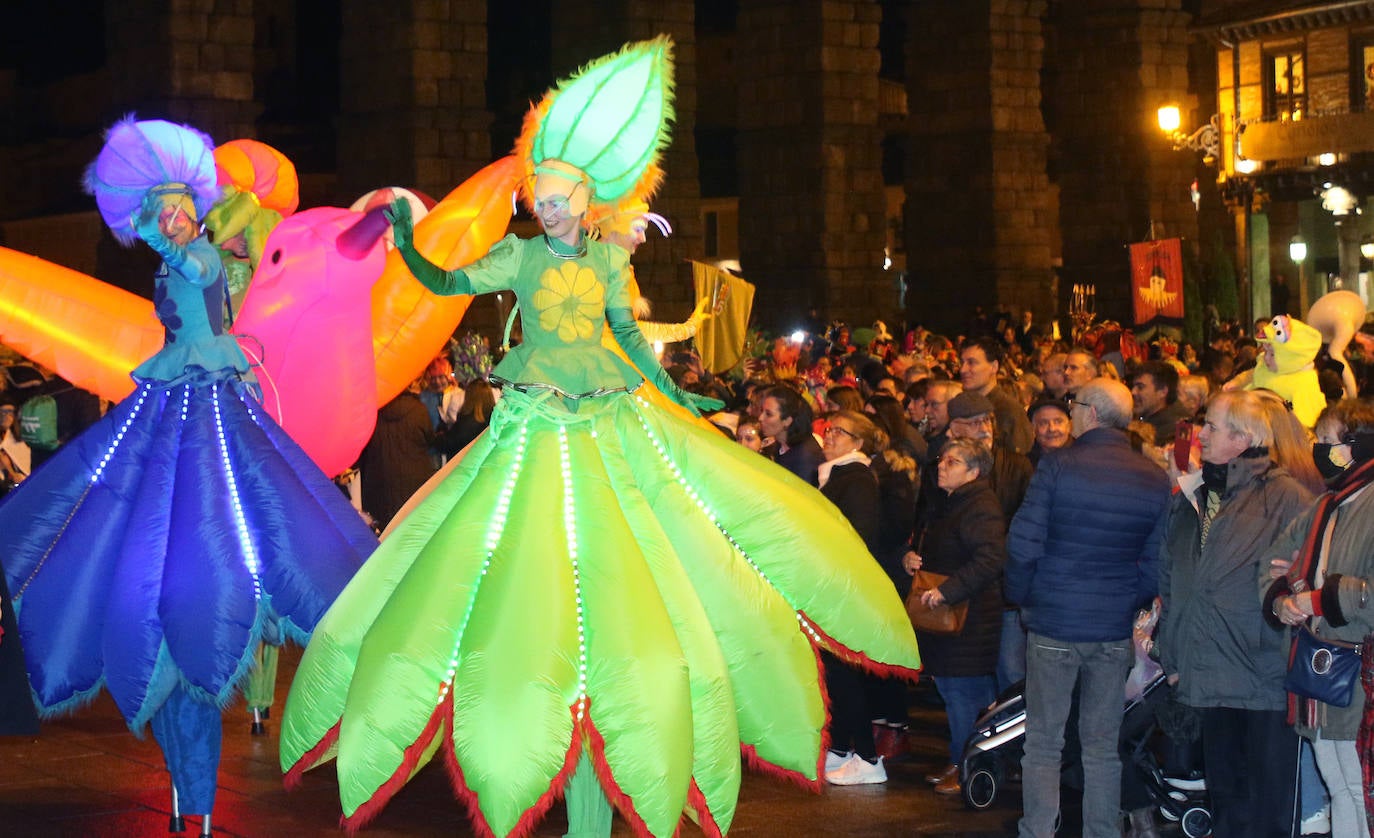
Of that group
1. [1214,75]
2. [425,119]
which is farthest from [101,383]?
[1214,75]

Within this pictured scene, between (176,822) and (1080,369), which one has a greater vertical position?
(1080,369)

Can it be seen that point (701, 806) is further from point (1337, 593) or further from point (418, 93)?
point (418, 93)

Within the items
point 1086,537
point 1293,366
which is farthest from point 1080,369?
point 1086,537

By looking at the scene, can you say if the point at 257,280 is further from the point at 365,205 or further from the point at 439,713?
the point at 439,713

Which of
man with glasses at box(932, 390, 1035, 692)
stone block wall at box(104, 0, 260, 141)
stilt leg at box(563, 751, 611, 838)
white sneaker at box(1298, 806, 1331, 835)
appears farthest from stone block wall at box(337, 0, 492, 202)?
stilt leg at box(563, 751, 611, 838)

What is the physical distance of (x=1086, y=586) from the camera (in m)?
7.25

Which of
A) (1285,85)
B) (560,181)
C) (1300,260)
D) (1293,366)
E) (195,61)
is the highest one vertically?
(1285,85)

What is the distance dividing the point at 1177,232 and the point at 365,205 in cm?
2847

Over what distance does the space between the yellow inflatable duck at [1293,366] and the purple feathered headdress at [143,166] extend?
20.0ft

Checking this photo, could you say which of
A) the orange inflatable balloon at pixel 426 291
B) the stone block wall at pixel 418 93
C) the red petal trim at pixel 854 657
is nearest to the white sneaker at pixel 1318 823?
the red petal trim at pixel 854 657

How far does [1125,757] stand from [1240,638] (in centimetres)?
127

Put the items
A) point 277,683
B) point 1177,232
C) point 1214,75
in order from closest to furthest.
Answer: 1. point 277,683
2. point 1177,232
3. point 1214,75

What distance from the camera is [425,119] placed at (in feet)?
70.4

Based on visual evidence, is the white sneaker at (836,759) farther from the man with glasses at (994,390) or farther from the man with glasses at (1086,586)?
the man with glasses at (994,390)
